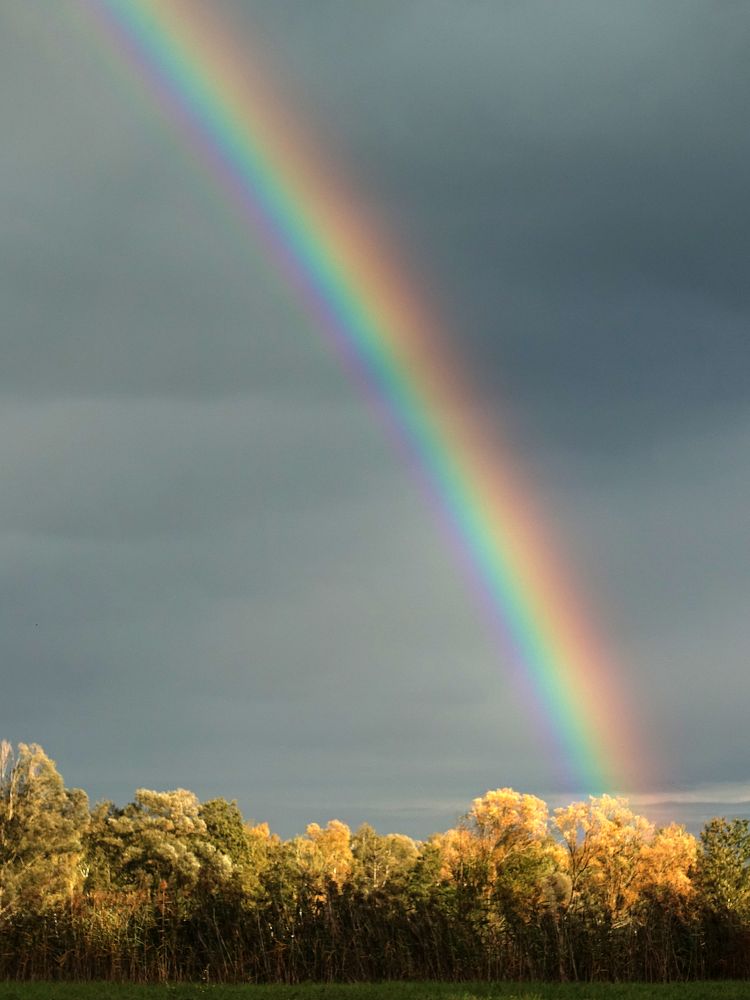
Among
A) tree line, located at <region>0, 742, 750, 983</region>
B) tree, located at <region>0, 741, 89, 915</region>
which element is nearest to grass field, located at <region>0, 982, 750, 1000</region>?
tree line, located at <region>0, 742, 750, 983</region>

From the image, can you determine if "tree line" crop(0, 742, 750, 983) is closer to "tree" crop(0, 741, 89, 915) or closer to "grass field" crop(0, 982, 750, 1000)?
"grass field" crop(0, 982, 750, 1000)

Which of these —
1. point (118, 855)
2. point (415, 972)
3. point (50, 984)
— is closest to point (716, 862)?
point (415, 972)

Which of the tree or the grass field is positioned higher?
the tree

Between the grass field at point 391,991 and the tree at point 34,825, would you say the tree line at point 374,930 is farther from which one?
the tree at point 34,825

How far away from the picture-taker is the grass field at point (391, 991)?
70.7 ft

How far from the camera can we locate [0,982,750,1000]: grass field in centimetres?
2156

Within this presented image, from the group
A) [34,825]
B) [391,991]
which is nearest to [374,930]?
[391,991]

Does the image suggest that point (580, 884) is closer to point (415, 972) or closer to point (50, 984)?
point (415, 972)

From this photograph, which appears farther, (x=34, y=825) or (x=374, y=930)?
(x=34, y=825)

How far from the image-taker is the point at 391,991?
876 inches

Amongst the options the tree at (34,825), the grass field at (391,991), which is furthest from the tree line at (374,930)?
the tree at (34,825)

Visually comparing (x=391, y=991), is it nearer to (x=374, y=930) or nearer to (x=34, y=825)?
(x=374, y=930)

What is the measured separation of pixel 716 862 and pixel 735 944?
4.71m

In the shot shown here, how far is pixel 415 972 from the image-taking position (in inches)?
1021
